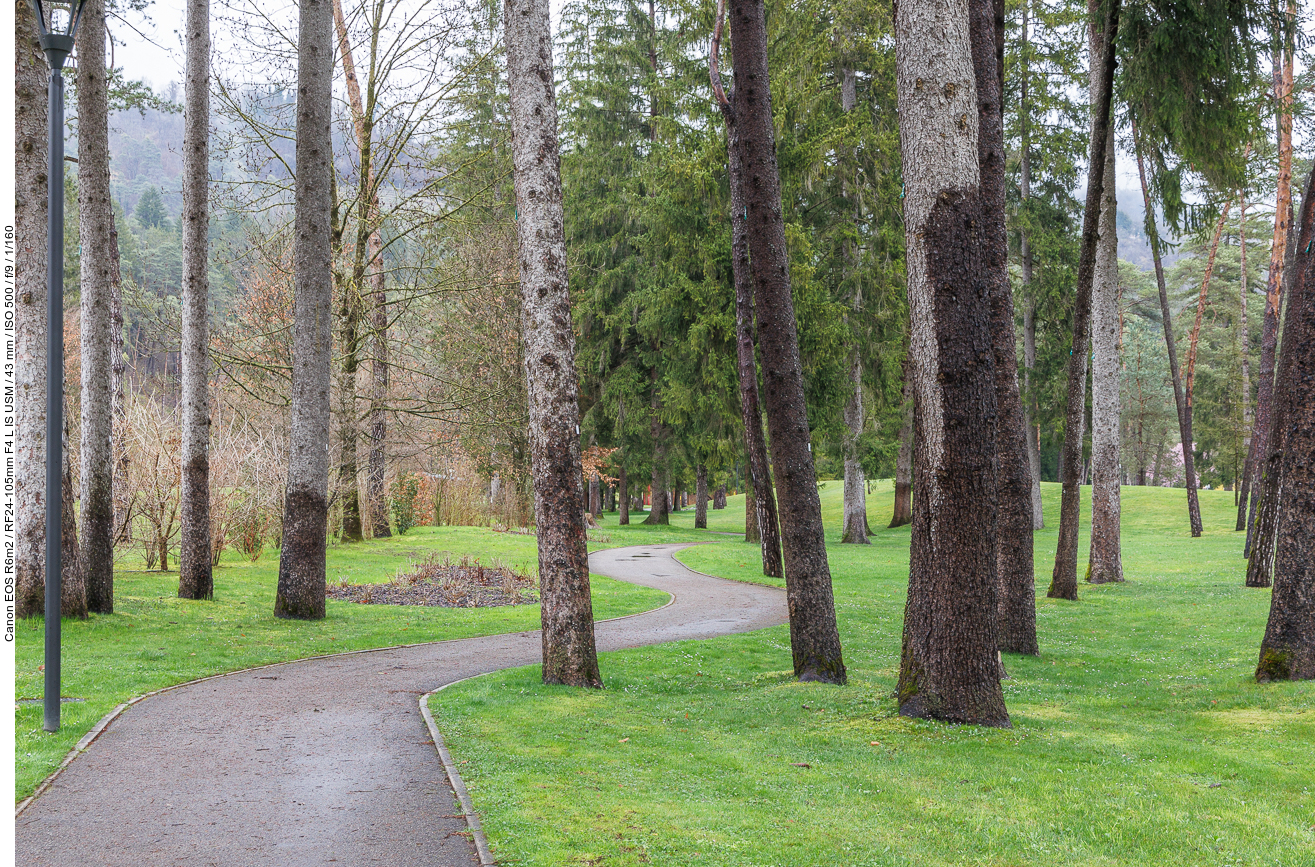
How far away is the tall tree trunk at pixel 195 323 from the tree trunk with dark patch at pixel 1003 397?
1073 cm

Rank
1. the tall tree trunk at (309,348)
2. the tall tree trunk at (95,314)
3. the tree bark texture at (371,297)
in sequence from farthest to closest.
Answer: the tree bark texture at (371,297)
the tall tree trunk at (309,348)
the tall tree trunk at (95,314)

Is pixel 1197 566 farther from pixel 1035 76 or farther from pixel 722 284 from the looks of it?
pixel 1035 76

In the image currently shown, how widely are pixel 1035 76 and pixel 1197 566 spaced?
1538cm

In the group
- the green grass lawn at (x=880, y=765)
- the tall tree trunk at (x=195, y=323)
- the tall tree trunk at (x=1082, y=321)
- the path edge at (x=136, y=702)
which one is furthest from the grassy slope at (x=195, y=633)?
the tall tree trunk at (x=1082, y=321)

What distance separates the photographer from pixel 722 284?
24547 millimetres

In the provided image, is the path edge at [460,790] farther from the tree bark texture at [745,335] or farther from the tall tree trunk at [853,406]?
the tall tree trunk at [853,406]

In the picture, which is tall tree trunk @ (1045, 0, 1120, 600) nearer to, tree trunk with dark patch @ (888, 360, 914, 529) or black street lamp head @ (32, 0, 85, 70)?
black street lamp head @ (32, 0, 85, 70)

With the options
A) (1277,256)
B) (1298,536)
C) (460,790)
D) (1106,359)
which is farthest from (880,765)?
(1277,256)

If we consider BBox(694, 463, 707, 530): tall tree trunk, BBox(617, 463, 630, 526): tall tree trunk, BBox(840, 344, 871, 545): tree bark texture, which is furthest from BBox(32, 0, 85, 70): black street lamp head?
BBox(617, 463, 630, 526): tall tree trunk

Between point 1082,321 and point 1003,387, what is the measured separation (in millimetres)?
4861

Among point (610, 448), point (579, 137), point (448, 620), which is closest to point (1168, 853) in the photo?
point (448, 620)

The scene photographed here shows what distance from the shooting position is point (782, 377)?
8609 millimetres

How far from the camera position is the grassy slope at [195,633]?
661cm

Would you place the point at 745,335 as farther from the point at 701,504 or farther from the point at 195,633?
the point at 701,504
